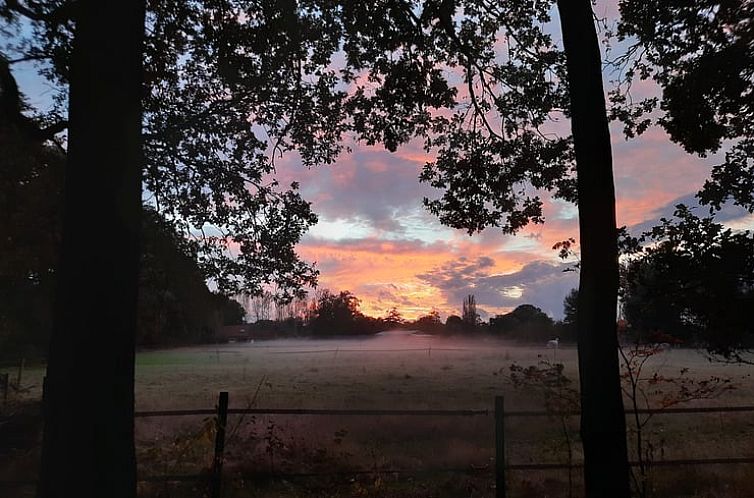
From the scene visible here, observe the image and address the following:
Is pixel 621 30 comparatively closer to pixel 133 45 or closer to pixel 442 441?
pixel 133 45

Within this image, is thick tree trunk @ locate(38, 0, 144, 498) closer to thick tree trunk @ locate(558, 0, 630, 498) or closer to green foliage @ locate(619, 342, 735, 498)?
thick tree trunk @ locate(558, 0, 630, 498)

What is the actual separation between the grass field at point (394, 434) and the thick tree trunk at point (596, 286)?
229 cm

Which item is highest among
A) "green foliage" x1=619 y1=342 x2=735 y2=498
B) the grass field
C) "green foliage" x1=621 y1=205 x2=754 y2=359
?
"green foliage" x1=621 y1=205 x2=754 y2=359

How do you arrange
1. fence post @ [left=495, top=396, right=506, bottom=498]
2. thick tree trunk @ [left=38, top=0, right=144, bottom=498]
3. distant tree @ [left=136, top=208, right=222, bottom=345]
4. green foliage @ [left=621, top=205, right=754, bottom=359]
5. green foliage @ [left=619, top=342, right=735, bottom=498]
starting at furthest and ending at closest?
distant tree @ [left=136, top=208, right=222, bottom=345] < green foliage @ [left=621, top=205, right=754, bottom=359] < fence post @ [left=495, top=396, right=506, bottom=498] < green foliage @ [left=619, top=342, right=735, bottom=498] < thick tree trunk @ [left=38, top=0, right=144, bottom=498]

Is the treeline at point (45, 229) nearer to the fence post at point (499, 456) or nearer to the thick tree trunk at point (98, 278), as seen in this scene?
the thick tree trunk at point (98, 278)

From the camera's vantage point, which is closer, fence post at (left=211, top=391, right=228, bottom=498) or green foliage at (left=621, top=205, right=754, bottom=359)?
fence post at (left=211, top=391, right=228, bottom=498)

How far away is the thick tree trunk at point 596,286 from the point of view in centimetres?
481

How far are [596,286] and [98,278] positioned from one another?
4.26 meters

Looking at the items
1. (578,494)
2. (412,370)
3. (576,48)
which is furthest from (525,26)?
(412,370)

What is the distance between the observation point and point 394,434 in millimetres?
14141

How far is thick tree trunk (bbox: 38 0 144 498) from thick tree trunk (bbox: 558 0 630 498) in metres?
3.99

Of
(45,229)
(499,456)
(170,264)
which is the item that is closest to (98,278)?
(499,456)

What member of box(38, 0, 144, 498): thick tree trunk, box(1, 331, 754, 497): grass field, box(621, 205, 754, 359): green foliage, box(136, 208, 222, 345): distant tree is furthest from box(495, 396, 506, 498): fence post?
box(136, 208, 222, 345): distant tree

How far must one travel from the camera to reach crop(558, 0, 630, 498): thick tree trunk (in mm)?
4812
